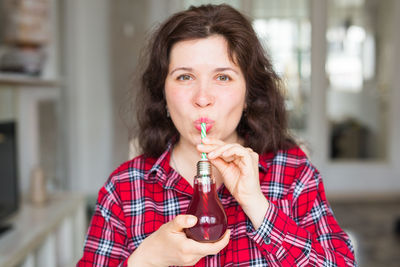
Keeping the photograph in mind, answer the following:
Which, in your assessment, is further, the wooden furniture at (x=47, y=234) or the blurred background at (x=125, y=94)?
the blurred background at (x=125, y=94)

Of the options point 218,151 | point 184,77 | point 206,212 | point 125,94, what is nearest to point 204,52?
point 184,77

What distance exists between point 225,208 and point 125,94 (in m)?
1.90

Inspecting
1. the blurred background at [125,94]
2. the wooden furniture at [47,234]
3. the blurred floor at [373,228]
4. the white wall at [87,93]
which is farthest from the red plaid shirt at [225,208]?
the white wall at [87,93]

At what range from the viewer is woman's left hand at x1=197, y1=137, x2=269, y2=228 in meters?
0.86

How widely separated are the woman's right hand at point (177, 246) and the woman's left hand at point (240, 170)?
3.9 inches

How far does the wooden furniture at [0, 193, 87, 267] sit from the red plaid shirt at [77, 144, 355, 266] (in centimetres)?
72

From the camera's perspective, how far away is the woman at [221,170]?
0.90m

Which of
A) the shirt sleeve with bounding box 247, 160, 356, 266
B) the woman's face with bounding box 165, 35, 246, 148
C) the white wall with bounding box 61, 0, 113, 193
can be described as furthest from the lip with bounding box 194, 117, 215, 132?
the white wall with bounding box 61, 0, 113, 193

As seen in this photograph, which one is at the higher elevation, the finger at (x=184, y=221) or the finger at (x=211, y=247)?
the finger at (x=184, y=221)

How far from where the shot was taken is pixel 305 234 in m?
0.94

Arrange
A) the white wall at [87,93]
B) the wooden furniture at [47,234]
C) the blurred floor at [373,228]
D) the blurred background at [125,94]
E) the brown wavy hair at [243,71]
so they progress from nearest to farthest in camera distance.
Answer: the brown wavy hair at [243,71] → the wooden furniture at [47,234] → the blurred background at [125,94] → the blurred floor at [373,228] → the white wall at [87,93]

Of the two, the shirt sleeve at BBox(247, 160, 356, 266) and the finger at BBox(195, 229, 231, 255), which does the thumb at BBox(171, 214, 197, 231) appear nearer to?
the finger at BBox(195, 229, 231, 255)

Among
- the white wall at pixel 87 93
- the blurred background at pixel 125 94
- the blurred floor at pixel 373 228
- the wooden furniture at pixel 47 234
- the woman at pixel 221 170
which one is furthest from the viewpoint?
the white wall at pixel 87 93

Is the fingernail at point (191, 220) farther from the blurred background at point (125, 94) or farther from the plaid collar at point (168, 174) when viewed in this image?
the blurred background at point (125, 94)
